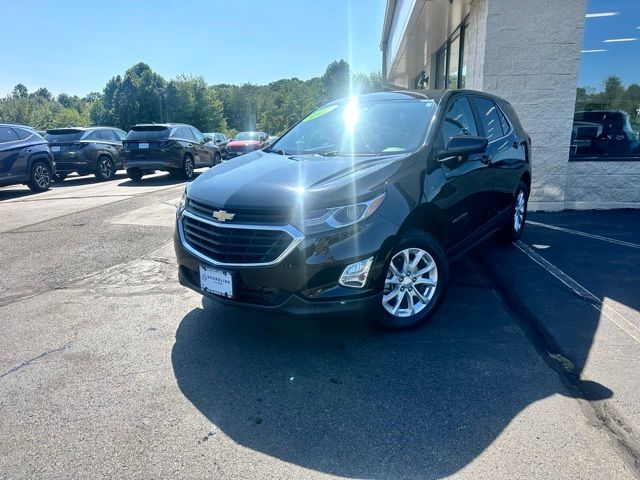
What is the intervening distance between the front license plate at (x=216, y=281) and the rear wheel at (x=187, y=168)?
11.3 m

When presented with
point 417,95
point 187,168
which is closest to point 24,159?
point 187,168

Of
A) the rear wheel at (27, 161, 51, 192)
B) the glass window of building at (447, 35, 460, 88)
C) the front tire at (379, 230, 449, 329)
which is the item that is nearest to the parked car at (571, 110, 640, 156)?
the glass window of building at (447, 35, 460, 88)

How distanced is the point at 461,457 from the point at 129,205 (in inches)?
333

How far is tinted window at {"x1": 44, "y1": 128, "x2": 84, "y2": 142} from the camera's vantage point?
13.8m

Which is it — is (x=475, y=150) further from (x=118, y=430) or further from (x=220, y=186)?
(x=118, y=430)

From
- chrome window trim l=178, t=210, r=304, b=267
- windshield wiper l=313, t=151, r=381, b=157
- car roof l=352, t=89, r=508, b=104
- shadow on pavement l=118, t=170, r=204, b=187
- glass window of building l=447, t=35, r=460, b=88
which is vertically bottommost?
shadow on pavement l=118, t=170, r=204, b=187

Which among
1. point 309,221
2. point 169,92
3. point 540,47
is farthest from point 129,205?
point 169,92

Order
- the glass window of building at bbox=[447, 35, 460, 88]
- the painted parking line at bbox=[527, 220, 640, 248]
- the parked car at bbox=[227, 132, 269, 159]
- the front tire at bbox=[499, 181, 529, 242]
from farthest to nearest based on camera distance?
the parked car at bbox=[227, 132, 269, 159] < the glass window of building at bbox=[447, 35, 460, 88] < the painted parking line at bbox=[527, 220, 640, 248] < the front tire at bbox=[499, 181, 529, 242]

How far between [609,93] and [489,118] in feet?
14.3

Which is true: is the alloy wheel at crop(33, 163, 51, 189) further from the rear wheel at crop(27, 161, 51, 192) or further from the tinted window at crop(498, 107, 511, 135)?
the tinted window at crop(498, 107, 511, 135)

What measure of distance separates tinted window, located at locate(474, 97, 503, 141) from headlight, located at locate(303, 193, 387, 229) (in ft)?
7.72

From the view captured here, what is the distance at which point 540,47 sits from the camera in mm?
7188

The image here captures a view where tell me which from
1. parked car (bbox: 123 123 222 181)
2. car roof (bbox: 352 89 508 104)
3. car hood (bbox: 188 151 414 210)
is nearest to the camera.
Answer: car hood (bbox: 188 151 414 210)

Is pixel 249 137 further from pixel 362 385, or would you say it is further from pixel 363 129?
pixel 362 385
